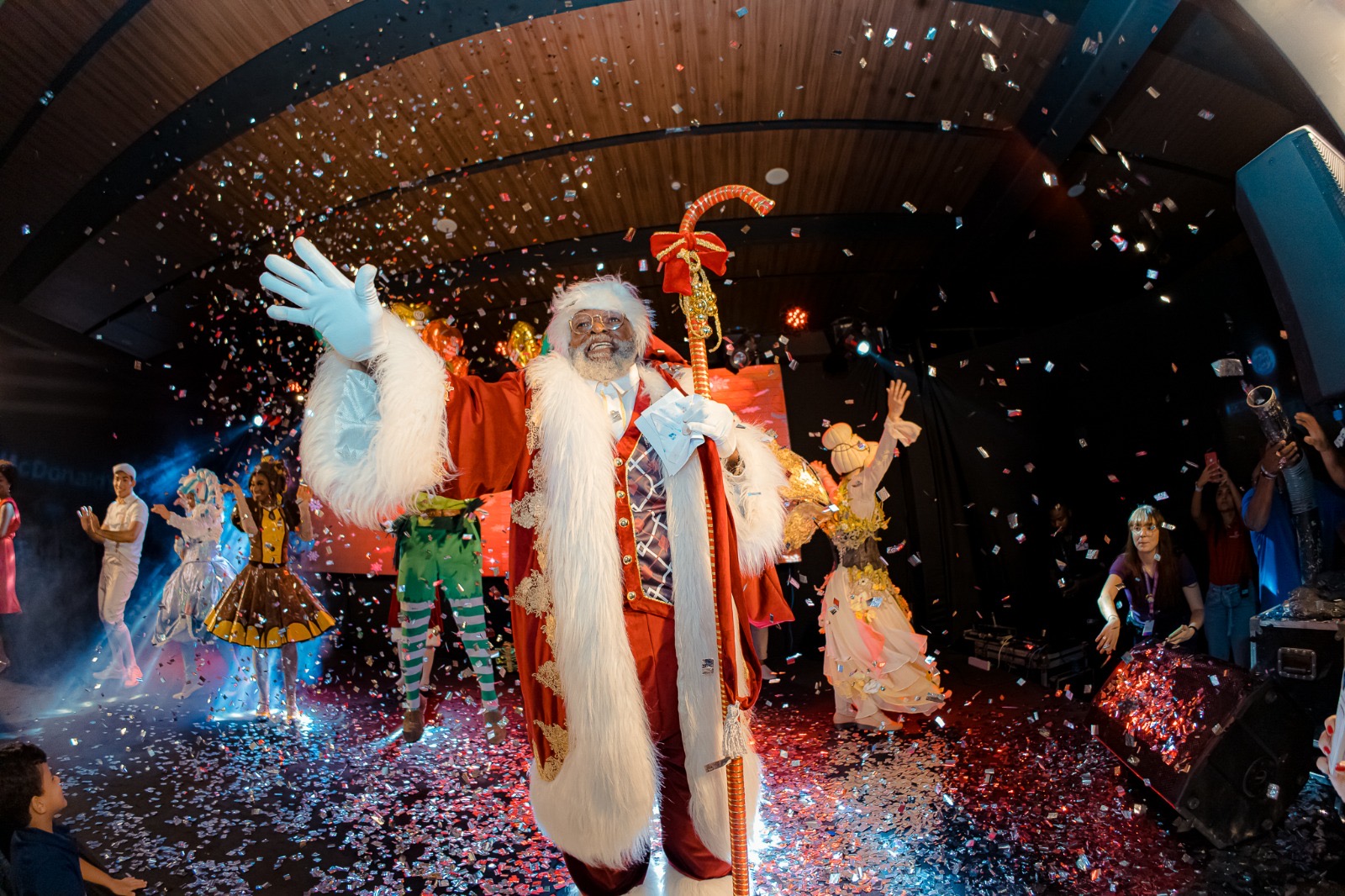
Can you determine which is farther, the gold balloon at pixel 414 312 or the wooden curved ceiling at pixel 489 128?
the gold balloon at pixel 414 312

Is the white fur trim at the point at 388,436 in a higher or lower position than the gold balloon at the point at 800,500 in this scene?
higher

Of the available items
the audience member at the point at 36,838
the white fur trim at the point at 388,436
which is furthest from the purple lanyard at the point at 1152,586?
the audience member at the point at 36,838

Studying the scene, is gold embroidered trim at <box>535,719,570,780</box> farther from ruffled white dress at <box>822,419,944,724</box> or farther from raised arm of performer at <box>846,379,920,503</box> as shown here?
raised arm of performer at <box>846,379,920,503</box>

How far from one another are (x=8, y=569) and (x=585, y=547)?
5768mm

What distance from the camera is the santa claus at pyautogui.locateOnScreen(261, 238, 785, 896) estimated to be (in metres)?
1.78

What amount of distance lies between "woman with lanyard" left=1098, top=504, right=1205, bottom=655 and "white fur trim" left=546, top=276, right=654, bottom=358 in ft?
10.6

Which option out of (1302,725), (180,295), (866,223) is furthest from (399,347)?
(180,295)

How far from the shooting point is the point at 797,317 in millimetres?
6922

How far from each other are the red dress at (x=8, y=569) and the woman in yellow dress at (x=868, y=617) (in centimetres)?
585

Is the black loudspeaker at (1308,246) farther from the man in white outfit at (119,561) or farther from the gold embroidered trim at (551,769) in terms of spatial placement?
the man in white outfit at (119,561)

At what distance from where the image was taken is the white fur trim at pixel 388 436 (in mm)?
1790

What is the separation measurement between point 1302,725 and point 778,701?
3.17 metres

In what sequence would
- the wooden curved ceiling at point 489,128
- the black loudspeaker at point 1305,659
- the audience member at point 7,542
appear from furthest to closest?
the audience member at point 7,542, the wooden curved ceiling at point 489,128, the black loudspeaker at point 1305,659

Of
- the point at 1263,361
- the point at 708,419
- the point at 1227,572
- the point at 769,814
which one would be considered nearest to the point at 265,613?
the point at 769,814
